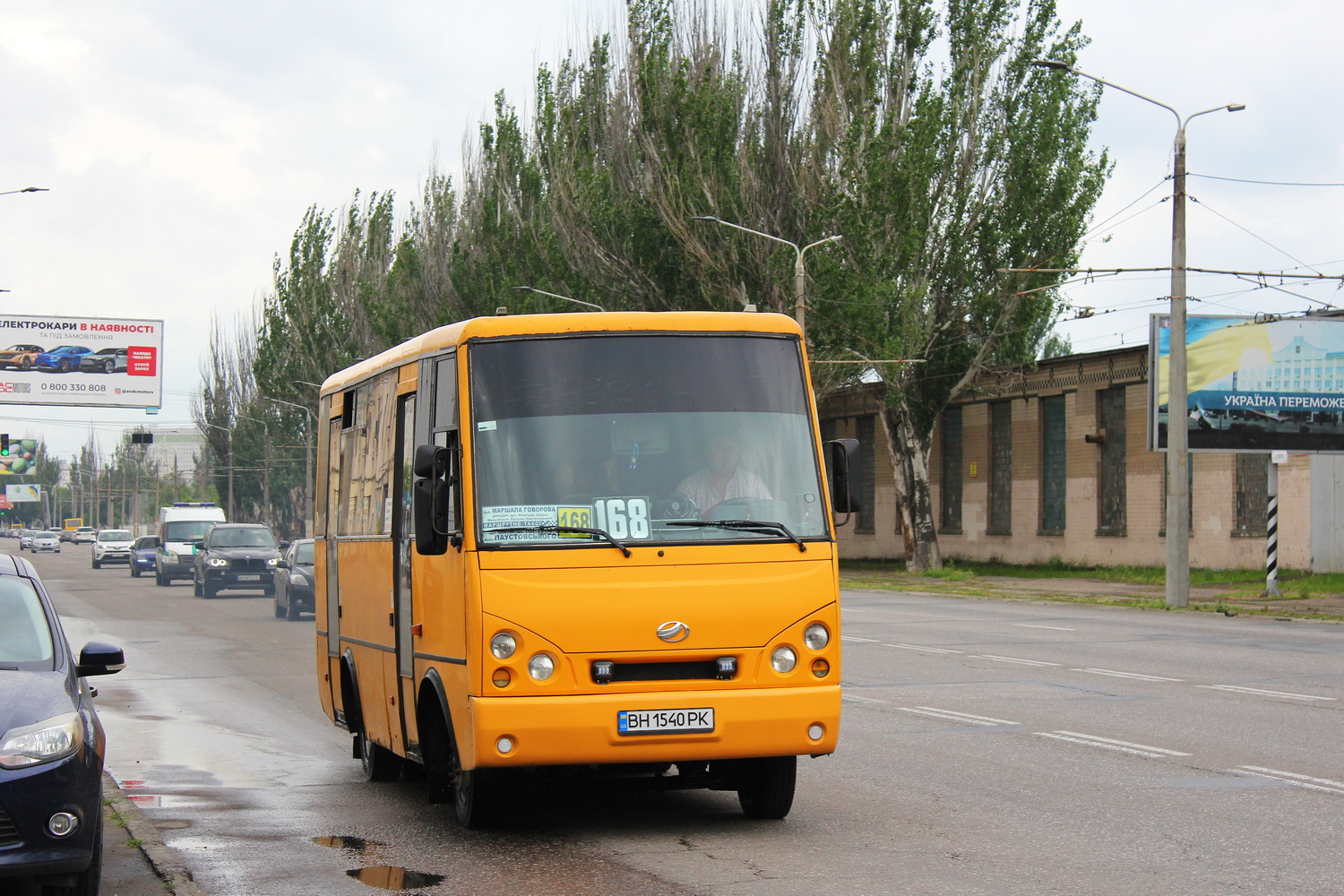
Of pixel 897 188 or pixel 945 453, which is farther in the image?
pixel 945 453

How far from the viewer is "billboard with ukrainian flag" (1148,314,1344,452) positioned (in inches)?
1233

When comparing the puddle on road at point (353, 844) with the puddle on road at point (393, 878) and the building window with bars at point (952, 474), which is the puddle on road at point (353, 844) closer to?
the puddle on road at point (393, 878)

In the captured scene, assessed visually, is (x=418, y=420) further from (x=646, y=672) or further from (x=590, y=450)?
(x=646, y=672)

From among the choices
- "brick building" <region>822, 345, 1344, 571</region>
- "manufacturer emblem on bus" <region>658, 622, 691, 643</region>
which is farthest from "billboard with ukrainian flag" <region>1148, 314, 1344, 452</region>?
"manufacturer emblem on bus" <region>658, 622, 691, 643</region>

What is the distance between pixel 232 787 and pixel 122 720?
422cm

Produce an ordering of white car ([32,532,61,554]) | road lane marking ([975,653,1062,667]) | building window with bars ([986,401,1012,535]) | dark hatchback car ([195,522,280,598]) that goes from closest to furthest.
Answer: road lane marking ([975,653,1062,667]) → dark hatchback car ([195,522,280,598]) → building window with bars ([986,401,1012,535]) → white car ([32,532,61,554])

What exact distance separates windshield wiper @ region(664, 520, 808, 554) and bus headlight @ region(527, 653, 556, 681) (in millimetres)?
886

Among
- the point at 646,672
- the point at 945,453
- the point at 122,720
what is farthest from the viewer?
the point at 945,453

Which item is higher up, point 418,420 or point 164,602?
point 418,420

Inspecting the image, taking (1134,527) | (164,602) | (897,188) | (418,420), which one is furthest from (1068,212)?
(418,420)

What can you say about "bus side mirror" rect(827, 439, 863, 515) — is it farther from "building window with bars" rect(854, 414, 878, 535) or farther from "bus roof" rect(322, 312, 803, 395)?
"building window with bars" rect(854, 414, 878, 535)

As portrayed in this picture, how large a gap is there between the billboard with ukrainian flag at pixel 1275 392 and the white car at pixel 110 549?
42.1 metres

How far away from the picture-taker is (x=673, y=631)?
7641 mm

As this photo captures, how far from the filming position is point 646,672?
25.1ft
